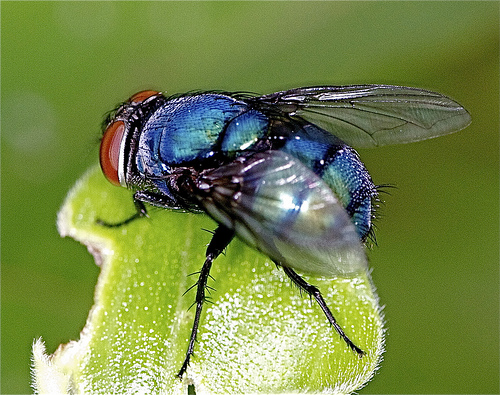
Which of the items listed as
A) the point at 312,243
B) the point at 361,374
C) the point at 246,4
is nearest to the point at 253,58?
the point at 246,4

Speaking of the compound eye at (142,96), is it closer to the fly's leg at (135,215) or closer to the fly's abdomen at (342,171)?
the fly's leg at (135,215)

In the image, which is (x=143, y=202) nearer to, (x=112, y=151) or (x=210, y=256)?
(x=112, y=151)

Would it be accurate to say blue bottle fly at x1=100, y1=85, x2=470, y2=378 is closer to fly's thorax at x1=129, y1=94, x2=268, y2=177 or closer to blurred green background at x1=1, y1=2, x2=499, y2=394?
fly's thorax at x1=129, y1=94, x2=268, y2=177

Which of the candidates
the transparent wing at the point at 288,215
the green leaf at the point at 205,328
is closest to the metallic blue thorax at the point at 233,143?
the transparent wing at the point at 288,215

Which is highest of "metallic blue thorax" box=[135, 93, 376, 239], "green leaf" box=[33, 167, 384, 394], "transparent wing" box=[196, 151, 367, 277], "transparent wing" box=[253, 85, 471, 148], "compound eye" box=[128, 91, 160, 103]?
"compound eye" box=[128, 91, 160, 103]

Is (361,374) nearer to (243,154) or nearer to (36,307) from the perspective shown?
(243,154)

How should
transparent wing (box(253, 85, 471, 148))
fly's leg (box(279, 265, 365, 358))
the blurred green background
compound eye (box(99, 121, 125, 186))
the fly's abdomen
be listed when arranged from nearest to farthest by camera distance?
fly's leg (box(279, 265, 365, 358)) → the fly's abdomen → compound eye (box(99, 121, 125, 186)) → transparent wing (box(253, 85, 471, 148)) → the blurred green background

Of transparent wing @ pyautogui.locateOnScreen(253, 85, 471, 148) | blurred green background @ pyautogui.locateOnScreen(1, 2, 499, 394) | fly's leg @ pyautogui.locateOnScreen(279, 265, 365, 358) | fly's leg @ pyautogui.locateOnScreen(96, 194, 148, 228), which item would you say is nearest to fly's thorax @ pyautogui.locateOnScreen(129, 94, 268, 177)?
fly's leg @ pyautogui.locateOnScreen(96, 194, 148, 228)

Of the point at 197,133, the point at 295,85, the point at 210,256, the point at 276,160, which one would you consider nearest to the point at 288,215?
the point at 276,160

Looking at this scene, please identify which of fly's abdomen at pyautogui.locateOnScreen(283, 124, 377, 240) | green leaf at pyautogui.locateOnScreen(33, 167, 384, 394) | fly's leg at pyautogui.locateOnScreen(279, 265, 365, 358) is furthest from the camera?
fly's abdomen at pyautogui.locateOnScreen(283, 124, 377, 240)
